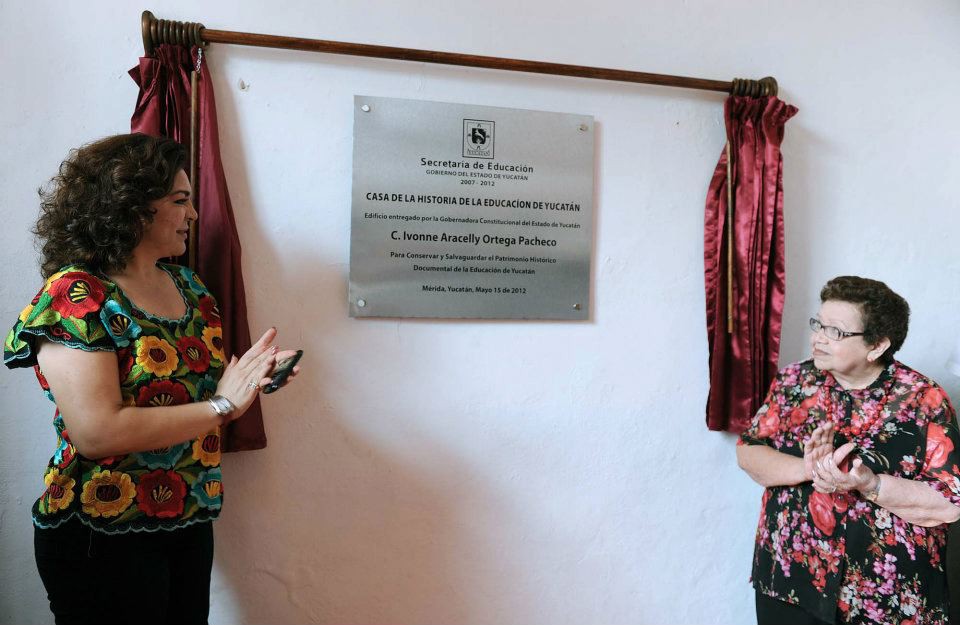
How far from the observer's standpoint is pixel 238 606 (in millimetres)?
1829

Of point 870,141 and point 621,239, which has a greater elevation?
point 870,141

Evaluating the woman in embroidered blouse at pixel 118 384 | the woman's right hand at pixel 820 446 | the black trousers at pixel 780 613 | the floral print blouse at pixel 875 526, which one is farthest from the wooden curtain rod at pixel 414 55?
the black trousers at pixel 780 613

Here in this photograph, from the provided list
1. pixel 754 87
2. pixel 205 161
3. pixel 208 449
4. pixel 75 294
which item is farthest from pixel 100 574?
pixel 754 87

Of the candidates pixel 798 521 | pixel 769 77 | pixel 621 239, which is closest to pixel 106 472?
pixel 621 239

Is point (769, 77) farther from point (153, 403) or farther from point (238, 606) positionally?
point (238, 606)

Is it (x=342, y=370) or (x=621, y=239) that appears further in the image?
(x=621, y=239)

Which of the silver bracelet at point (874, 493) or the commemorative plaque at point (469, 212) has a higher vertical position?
the commemorative plaque at point (469, 212)

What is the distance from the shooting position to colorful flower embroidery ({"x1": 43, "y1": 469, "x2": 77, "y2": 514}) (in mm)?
1281

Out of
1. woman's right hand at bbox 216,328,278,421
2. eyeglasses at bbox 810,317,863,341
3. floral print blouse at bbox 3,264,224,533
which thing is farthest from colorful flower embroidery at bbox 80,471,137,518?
eyeglasses at bbox 810,317,863,341

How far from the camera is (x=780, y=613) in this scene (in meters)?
1.73

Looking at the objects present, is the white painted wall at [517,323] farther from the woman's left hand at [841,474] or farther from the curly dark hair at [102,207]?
the woman's left hand at [841,474]

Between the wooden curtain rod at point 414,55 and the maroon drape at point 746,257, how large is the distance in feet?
0.22

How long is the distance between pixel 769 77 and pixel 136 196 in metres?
1.84

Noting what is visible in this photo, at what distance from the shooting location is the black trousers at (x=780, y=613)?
5.51 feet
